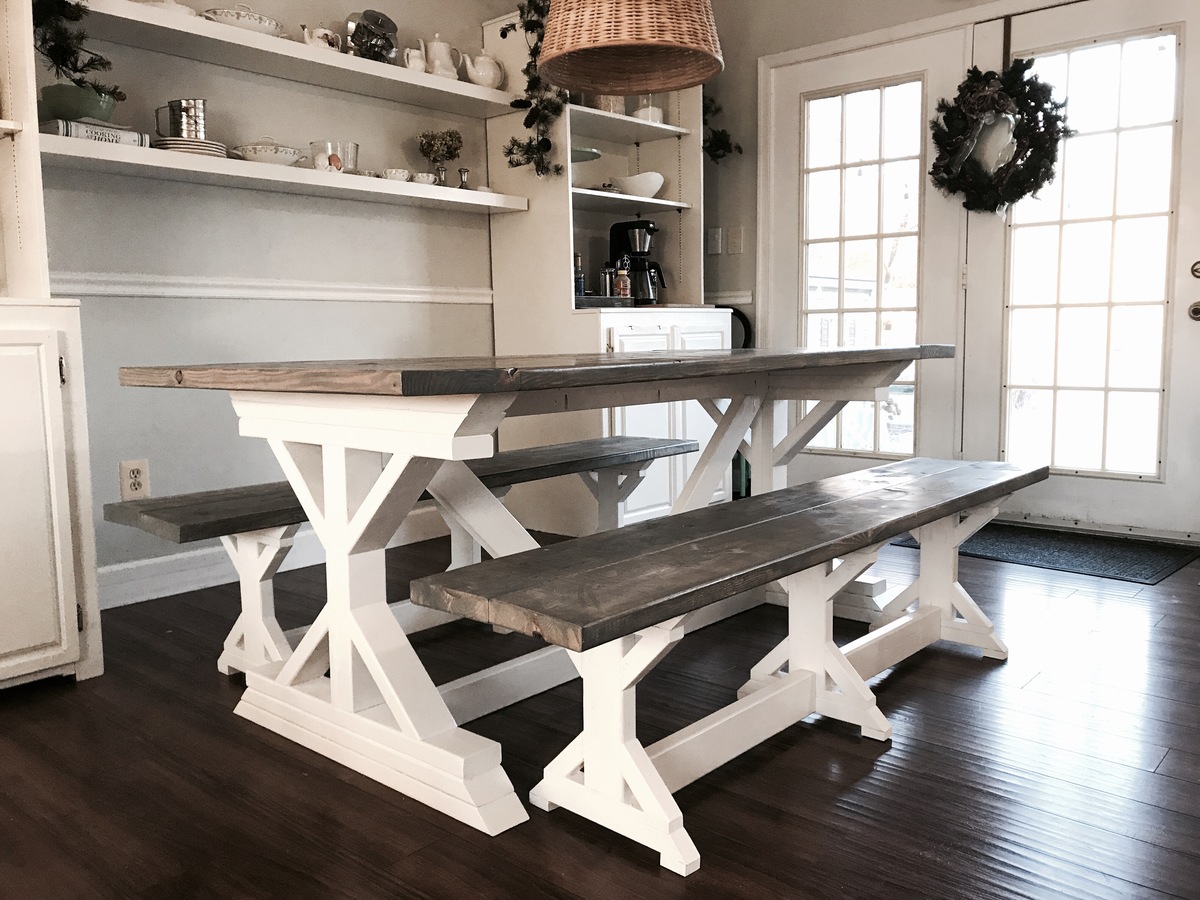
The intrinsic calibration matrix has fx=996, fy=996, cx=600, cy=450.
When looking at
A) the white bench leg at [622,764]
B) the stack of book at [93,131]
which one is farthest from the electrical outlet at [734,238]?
the white bench leg at [622,764]

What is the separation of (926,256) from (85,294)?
3279mm

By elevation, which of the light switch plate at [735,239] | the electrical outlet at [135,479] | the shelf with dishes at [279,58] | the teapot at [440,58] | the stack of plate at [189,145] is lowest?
the electrical outlet at [135,479]

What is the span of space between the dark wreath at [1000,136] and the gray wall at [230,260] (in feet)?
6.51

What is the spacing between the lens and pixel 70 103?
2779 mm

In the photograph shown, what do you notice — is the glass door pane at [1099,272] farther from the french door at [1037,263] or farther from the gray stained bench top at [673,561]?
the gray stained bench top at [673,561]

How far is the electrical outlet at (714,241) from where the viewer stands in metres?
5.04

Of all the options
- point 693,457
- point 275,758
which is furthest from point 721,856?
point 693,457

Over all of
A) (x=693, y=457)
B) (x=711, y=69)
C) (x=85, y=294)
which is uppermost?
(x=711, y=69)

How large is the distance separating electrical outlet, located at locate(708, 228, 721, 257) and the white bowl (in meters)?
0.76

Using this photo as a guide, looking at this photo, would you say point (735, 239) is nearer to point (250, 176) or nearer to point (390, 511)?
point (250, 176)

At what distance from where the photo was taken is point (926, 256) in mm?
4332

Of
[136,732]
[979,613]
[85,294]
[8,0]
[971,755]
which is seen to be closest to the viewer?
[971,755]

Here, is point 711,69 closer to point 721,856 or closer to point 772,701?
point 772,701

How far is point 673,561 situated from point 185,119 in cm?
224
